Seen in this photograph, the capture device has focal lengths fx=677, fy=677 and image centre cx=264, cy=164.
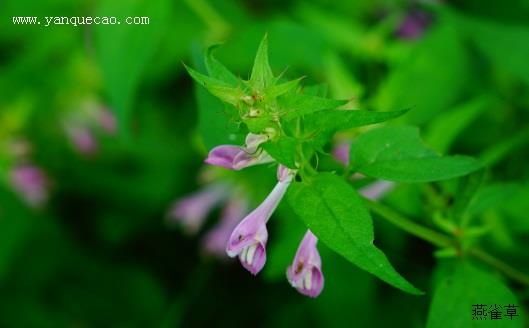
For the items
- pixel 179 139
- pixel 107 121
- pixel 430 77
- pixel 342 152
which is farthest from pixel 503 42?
pixel 107 121

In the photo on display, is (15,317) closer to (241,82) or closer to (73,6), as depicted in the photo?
(73,6)

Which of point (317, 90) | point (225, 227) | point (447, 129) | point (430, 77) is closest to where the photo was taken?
point (317, 90)

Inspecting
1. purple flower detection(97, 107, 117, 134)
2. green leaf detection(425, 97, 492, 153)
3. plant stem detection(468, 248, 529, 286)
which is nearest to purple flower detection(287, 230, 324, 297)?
plant stem detection(468, 248, 529, 286)

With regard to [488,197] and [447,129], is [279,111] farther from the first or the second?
[447,129]

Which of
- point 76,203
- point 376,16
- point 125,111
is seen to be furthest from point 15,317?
point 376,16

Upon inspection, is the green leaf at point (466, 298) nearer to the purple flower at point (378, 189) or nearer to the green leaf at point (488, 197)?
the green leaf at point (488, 197)

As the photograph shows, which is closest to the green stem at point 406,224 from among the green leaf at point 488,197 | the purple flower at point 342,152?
the green leaf at point 488,197
